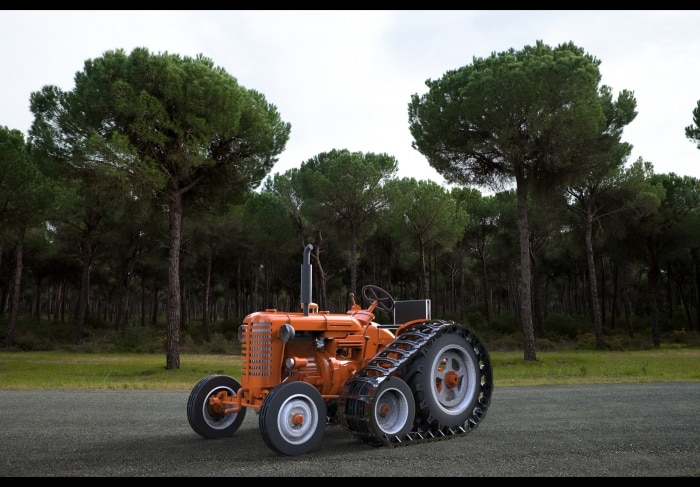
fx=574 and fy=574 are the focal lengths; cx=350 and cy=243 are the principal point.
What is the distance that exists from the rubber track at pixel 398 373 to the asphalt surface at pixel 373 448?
0.16 m

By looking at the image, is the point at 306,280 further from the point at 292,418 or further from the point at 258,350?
the point at 292,418

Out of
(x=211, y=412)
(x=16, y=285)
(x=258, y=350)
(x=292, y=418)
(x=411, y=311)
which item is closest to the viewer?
(x=292, y=418)

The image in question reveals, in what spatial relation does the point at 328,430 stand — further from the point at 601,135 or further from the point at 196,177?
the point at 601,135

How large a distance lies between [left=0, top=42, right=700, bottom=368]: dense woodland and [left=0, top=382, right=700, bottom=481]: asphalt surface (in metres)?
11.4

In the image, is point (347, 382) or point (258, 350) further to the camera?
point (258, 350)

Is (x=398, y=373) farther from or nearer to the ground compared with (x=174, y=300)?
nearer to the ground

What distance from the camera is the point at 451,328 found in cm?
661

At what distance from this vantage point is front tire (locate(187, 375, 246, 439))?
6.25m

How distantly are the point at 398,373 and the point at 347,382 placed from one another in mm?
620

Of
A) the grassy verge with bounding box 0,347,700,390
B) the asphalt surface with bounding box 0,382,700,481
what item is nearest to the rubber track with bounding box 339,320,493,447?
the asphalt surface with bounding box 0,382,700,481

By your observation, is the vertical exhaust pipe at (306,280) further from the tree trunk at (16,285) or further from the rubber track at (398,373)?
the tree trunk at (16,285)

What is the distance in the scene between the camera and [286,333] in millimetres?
5637

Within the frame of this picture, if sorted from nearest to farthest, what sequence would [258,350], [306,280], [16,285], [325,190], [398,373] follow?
[306,280] → [258,350] → [398,373] → [16,285] → [325,190]

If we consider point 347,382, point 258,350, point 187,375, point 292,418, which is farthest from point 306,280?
point 187,375
